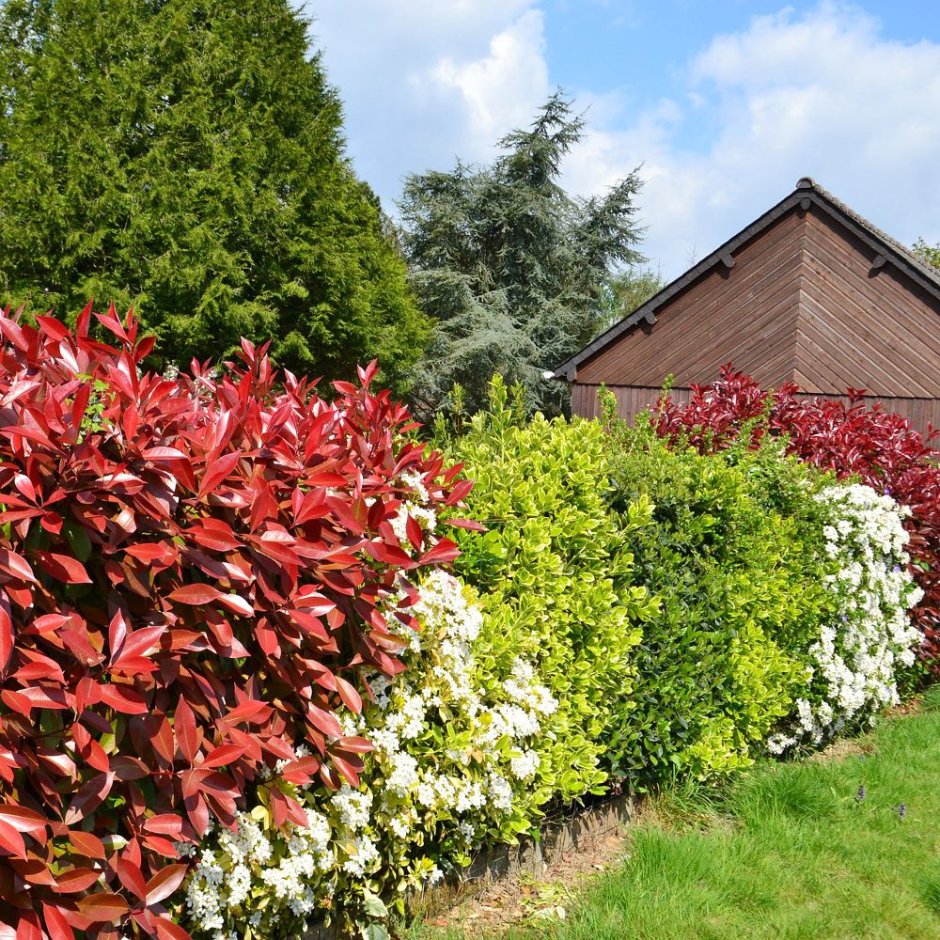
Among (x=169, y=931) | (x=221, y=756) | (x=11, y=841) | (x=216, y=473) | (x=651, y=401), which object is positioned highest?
(x=651, y=401)

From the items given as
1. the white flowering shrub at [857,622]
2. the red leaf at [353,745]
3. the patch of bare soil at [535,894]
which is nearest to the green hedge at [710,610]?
the white flowering shrub at [857,622]

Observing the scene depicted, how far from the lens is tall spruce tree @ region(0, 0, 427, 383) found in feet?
48.6

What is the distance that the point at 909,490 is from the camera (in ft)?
19.3

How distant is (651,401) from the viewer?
61.1ft

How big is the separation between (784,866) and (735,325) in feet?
53.4

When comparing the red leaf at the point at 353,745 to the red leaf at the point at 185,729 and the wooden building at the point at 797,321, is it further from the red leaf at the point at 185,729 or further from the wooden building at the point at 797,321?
the wooden building at the point at 797,321

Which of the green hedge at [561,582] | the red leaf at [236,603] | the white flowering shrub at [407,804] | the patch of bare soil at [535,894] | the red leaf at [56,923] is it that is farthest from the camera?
the green hedge at [561,582]

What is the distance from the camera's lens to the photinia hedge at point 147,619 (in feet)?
5.30

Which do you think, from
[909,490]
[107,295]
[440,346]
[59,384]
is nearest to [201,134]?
[107,295]

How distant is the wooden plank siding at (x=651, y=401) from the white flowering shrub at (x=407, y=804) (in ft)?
48.2

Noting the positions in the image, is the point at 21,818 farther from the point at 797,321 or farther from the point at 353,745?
the point at 797,321

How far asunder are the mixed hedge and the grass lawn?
0.91ft

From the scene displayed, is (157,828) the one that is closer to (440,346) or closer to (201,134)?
(201,134)

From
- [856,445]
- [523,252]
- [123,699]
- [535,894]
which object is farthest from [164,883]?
[523,252]
